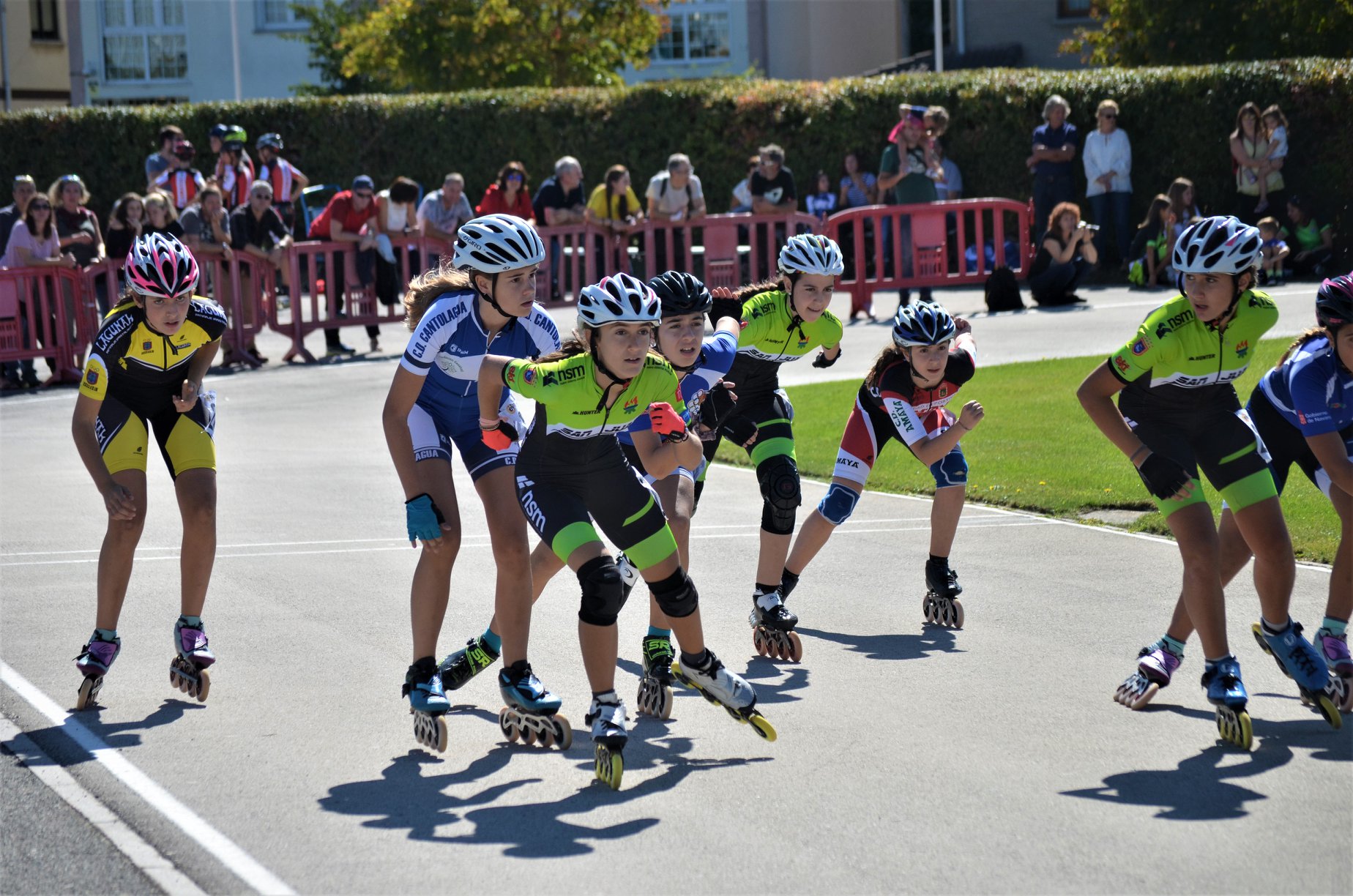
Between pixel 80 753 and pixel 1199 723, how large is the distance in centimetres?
448

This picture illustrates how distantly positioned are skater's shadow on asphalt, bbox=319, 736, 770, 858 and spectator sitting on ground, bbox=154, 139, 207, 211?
16.3 metres

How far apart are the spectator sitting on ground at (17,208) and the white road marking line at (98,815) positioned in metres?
12.6

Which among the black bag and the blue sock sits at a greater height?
the black bag

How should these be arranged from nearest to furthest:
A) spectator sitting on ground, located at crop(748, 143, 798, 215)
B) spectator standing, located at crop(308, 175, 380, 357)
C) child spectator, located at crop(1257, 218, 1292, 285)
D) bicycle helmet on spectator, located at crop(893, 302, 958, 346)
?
bicycle helmet on spectator, located at crop(893, 302, 958, 346) < spectator standing, located at crop(308, 175, 380, 357) < child spectator, located at crop(1257, 218, 1292, 285) < spectator sitting on ground, located at crop(748, 143, 798, 215)

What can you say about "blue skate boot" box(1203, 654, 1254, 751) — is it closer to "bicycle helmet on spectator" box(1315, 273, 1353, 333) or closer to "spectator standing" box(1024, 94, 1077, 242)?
"bicycle helmet on spectator" box(1315, 273, 1353, 333)

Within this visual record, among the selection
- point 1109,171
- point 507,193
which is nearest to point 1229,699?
point 507,193

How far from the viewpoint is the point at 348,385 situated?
58.7ft

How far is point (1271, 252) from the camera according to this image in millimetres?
20250

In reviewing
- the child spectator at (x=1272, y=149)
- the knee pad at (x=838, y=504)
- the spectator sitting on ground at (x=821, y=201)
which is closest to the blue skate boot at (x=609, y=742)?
the knee pad at (x=838, y=504)

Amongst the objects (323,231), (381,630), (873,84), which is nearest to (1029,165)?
(873,84)

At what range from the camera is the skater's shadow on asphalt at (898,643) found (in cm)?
776

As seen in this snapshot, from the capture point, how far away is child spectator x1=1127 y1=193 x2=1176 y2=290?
830 inches

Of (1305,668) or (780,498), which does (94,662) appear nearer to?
(780,498)

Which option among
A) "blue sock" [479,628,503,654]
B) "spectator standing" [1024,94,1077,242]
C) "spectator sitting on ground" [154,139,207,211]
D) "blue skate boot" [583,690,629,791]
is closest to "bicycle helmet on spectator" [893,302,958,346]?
"blue sock" [479,628,503,654]
